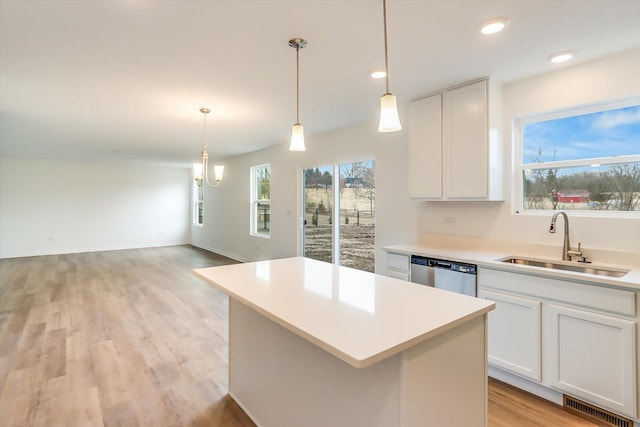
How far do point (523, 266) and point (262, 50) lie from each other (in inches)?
92.2

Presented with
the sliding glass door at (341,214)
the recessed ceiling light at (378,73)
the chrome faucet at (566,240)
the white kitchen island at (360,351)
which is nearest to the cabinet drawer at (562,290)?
the chrome faucet at (566,240)

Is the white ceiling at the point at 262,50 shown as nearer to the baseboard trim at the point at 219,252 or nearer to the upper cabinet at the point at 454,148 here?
the upper cabinet at the point at 454,148

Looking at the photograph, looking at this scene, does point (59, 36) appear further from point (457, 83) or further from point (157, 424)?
point (457, 83)

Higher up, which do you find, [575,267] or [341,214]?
[341,214]

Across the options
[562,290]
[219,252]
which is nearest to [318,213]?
[562,290]

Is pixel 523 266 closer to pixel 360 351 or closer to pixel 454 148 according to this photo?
pixel 454 148

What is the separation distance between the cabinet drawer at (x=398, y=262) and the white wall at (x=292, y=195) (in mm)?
581

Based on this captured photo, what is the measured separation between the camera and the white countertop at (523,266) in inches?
72.2

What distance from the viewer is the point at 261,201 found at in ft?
21.5

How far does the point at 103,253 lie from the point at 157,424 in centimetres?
763

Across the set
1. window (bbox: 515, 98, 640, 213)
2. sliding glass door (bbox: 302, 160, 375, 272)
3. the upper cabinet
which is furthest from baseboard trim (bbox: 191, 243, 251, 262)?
window (bbox: 515, 98, 640, 213)

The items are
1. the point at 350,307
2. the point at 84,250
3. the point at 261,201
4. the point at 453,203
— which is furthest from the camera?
the point at 84,250

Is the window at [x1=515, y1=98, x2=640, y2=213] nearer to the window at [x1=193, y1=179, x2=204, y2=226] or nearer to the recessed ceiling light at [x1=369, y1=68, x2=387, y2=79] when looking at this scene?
the recessed ceiling light at [x1=369, y1=68, x2=387, y2=79]

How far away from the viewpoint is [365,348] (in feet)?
3.33
